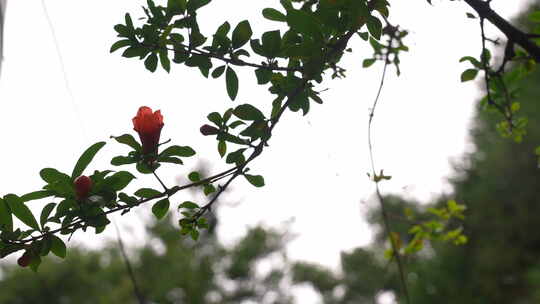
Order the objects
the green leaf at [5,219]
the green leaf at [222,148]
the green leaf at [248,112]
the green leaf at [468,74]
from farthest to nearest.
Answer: the green leaf at [468,74], the green leaf at [222,148], the green leaf at [248,112], the green leaf at [5,219]

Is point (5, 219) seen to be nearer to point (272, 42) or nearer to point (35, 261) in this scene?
point (35, 261)

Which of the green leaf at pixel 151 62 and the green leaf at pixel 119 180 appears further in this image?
the green leaf at pixel 151 62

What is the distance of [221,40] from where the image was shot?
32.8 inches

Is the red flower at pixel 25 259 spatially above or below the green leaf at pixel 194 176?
below

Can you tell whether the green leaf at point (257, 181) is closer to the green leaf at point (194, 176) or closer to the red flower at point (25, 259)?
the green leaf at point (194, 176)

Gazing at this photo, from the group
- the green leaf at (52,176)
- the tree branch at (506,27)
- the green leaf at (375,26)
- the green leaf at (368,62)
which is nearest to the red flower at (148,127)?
the green leaf at (52,176)

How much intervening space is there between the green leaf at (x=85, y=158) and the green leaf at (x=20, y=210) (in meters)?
0.10

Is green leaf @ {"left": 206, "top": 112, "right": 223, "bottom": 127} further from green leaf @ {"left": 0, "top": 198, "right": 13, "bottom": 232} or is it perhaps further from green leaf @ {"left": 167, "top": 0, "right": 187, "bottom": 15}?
green leaf @ {"left": 0, "top": 198, "right": 13, "bottom": 232}

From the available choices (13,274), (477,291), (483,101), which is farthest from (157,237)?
(483,101)

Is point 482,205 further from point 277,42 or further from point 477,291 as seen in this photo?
point 277,42

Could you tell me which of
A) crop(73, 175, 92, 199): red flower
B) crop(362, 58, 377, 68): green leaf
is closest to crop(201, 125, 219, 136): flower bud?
crop(73, 175, 92, 199): red flower

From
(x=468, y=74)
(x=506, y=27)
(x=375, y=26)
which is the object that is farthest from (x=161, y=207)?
(x=468, y=74)

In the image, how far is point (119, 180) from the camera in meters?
0.75

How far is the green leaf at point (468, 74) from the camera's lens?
1208mm
